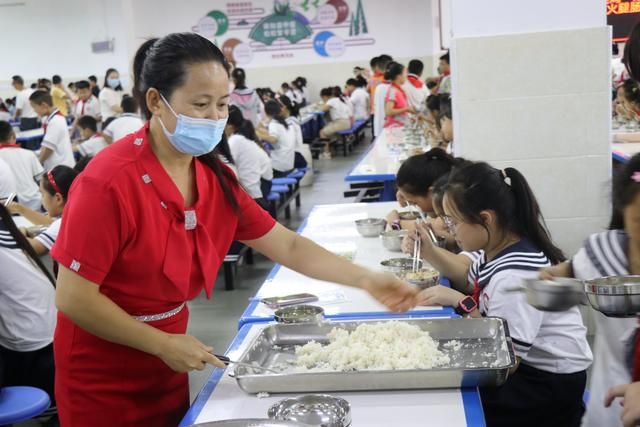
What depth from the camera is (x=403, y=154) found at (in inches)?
228

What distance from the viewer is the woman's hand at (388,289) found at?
192cm

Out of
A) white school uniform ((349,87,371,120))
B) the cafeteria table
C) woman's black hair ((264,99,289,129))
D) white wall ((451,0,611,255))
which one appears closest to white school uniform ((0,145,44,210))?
woman's black hair ((264,99,289,129))

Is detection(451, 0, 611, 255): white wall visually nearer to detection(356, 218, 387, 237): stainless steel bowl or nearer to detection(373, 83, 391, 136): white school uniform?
detection(356, 218, 387, 237): stainless steel bowl

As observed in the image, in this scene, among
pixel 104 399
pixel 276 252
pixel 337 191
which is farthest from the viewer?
pixel 337 191

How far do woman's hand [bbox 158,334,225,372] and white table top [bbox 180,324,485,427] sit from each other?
111 millimetres

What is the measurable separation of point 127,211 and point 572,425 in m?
1.41

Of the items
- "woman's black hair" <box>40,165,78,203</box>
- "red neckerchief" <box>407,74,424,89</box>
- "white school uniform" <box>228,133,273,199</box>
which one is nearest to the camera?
"woman's black hair" <box>40,165,78,203</box>

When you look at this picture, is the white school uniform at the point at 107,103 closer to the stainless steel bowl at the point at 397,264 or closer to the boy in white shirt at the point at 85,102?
the boy in white shirt at the point at 85,102

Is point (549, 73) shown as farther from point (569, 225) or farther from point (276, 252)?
point (276, 252)

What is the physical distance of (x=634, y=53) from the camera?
170 cm

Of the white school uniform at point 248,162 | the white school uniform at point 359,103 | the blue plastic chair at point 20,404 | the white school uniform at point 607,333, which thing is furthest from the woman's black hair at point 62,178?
the white school uniform at point 359,103

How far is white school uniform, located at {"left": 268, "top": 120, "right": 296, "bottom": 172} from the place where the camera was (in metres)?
7.38

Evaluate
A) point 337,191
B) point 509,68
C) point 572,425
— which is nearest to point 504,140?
point 509,68

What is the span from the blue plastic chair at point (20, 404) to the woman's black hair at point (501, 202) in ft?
4.68
